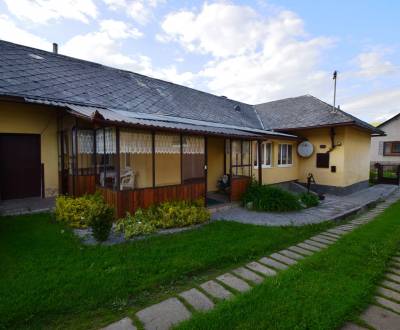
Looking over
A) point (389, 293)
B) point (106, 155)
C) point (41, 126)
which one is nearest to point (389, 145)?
point (389, 293)

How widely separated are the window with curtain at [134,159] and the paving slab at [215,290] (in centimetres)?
404

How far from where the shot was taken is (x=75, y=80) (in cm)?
876

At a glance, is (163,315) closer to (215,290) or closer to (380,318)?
(215,290)

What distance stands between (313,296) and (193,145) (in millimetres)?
5594

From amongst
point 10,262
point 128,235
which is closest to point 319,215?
point 128,235

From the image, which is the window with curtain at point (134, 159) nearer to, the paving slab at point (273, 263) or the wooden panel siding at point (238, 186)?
the wooden panel siding at point (238, 186)

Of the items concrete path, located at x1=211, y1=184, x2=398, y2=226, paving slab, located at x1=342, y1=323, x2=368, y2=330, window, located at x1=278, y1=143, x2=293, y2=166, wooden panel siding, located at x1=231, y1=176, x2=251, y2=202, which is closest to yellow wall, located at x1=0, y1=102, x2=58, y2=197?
concrete path, located at x1=211, y1=184, x2=398, y2=226

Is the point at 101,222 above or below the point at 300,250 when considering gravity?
above

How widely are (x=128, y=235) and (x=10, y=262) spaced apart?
2.02m

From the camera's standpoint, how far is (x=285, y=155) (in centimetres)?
1276

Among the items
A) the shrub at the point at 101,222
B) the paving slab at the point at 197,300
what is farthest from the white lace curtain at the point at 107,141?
the paving slab at the point at 197,300

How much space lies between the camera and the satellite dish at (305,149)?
40.9 ft

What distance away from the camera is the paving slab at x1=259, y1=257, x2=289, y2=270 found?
12.9ft

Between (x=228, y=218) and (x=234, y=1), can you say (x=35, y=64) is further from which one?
(x=228, y=218)
